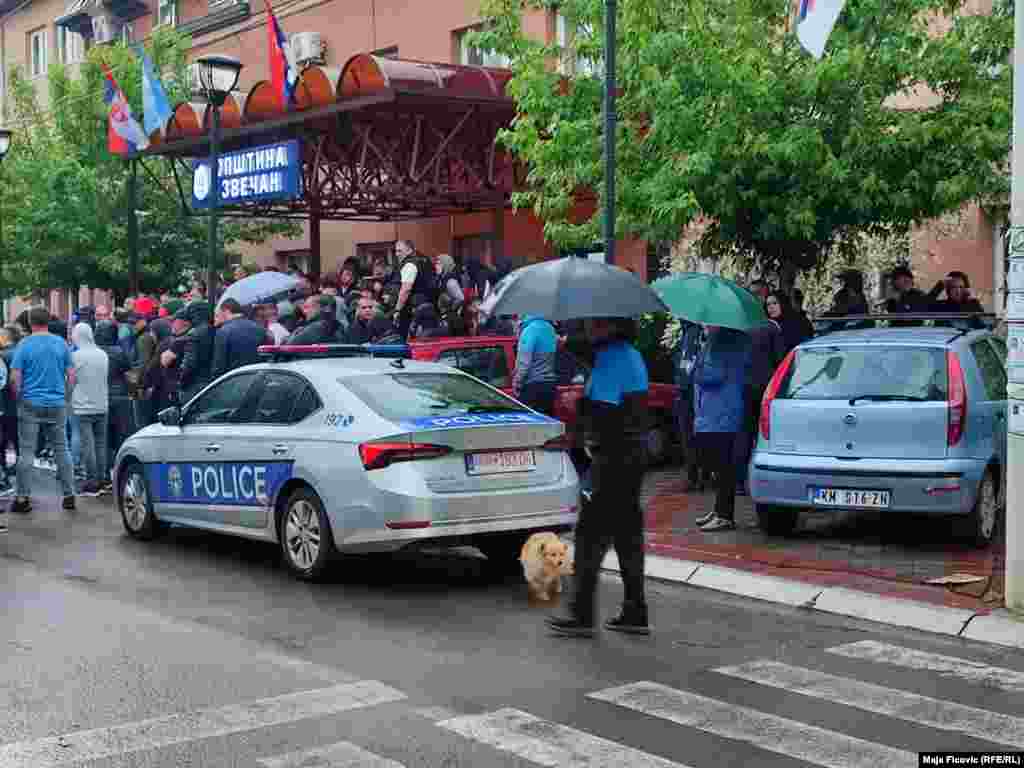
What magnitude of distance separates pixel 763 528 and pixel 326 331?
5.37m

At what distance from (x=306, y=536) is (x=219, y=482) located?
1145 millimetres

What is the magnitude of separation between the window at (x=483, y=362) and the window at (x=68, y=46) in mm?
28273

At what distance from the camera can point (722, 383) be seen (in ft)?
35.5

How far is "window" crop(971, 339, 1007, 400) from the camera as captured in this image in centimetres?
1005

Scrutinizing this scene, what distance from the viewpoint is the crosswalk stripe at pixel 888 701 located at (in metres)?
5.73

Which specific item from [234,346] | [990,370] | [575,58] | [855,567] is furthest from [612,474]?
[575,58]

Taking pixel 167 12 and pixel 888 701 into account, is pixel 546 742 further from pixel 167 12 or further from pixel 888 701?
pixel 167 12

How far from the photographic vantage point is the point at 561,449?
9.27 m

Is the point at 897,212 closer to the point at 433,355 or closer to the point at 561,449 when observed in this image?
the point at 433,355

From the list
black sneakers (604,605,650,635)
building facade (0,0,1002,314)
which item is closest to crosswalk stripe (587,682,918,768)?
black sneakers (604,605,650,635)

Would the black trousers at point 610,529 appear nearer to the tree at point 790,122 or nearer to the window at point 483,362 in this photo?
the window at point 483,362

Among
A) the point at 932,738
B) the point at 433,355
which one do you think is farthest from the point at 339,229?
the point at 932,738

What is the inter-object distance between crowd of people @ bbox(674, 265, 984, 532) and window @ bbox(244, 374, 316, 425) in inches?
129

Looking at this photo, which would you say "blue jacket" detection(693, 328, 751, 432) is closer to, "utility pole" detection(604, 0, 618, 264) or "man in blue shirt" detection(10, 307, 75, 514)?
"utility pole" detection(604, 0, 618, 264)
